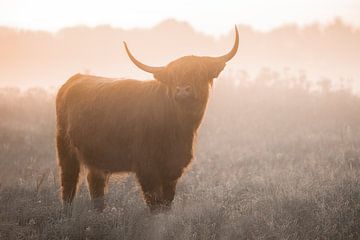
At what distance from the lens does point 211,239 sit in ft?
16.4

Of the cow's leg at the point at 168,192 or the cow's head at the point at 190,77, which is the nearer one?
the cow's head at the point at 190,77

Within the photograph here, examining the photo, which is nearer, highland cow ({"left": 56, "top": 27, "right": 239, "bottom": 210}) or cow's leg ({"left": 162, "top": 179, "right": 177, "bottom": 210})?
highland cow ({"left": 56, "top": 27, "right": 239, "bottom": 210})

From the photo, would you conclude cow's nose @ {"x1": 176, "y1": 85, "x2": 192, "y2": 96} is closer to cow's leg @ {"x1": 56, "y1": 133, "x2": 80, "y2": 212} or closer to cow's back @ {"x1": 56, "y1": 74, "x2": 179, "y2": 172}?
cow's back @ {"x1": 56, "y1": 74, "x2": 179, "y2": 172}

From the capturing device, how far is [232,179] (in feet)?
26.2

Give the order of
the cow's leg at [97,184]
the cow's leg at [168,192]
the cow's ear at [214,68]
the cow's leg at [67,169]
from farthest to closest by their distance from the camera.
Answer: the cow's leg at [97,184] < the cow's leg at [67,169] < the cow's leg at [168,192] < the cow's ear at [214,68]

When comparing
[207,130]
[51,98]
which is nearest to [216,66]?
[207,130]

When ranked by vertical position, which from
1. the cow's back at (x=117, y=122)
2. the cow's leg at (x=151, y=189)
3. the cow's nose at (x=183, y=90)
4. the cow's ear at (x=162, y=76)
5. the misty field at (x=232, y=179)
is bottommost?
the misty field at (x=232, y=179)

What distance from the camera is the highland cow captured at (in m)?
5.53

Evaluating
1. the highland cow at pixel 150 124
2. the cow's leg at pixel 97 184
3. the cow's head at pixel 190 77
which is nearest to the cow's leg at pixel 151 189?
the highland cow at pixel 150 124

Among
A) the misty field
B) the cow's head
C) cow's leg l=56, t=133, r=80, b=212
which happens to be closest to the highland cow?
the cow's head

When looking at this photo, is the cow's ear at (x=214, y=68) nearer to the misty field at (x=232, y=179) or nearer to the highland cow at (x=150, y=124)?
the highland cow at (x=150, y=124)

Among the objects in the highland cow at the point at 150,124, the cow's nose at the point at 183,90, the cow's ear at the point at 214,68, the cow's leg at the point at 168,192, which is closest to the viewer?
the cow's nose at the point at 183,90

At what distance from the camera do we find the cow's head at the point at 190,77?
206 inches

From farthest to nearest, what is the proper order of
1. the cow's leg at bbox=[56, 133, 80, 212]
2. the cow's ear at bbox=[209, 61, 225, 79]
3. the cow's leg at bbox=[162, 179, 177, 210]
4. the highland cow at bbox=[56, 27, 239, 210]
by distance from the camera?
the cow's leg at bbox=[56, 133, 80, 212] < the cow's leg at bbox=[162, 179, 177, 210] < the cow's ear at bbox=[209, 61, 225, 79] < the highland cow at bbox=[56, 27, 239, 210]
